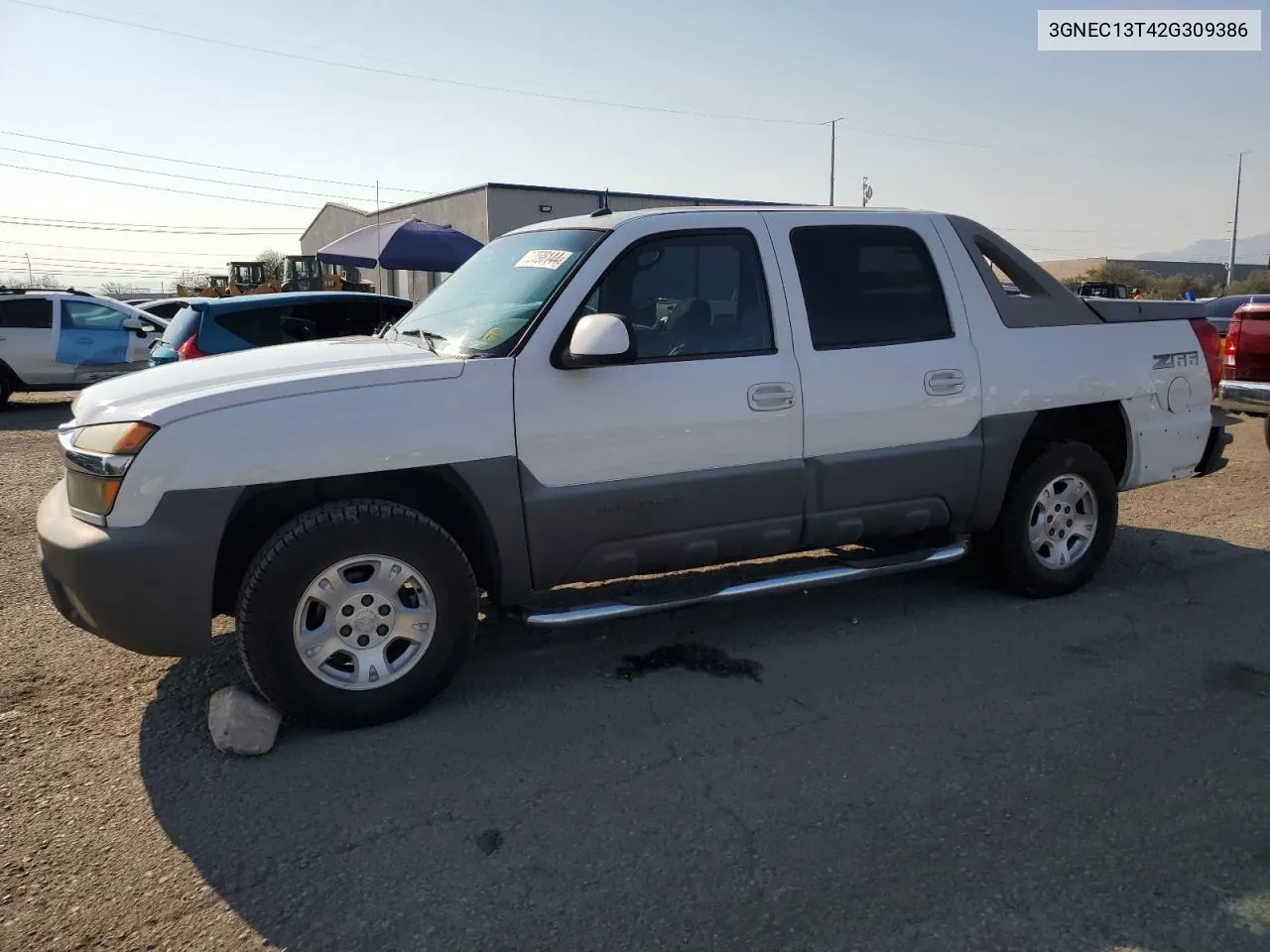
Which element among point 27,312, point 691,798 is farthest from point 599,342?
point 27,312

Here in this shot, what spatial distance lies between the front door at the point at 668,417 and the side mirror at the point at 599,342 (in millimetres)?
110

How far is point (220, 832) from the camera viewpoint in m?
3.09

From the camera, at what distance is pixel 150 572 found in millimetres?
3406

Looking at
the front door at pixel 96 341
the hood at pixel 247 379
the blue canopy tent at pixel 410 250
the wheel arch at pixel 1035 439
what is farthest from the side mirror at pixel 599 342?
the blue canopy tent at pixel 410 250

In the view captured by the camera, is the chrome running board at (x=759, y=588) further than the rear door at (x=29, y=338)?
No

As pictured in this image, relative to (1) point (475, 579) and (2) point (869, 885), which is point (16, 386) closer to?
(1) point (475, 579)

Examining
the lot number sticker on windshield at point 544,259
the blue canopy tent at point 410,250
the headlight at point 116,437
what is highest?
the blue canopy tent at point 410,250

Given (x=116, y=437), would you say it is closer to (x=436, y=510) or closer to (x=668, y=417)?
(x=436, y=510)

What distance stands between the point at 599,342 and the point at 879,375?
1496mm

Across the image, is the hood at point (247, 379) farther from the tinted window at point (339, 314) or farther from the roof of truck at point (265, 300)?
the tinted window at point (339, 314)

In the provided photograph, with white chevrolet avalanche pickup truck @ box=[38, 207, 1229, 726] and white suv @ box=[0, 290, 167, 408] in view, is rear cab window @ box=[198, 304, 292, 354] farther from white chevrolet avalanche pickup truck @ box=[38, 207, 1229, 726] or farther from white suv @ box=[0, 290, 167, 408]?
white suv @ box=[0, 290, 167, 408]

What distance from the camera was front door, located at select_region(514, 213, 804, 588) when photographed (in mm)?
3939

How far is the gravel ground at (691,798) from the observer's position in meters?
2.66

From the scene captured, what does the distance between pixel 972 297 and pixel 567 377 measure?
7.32 feet
